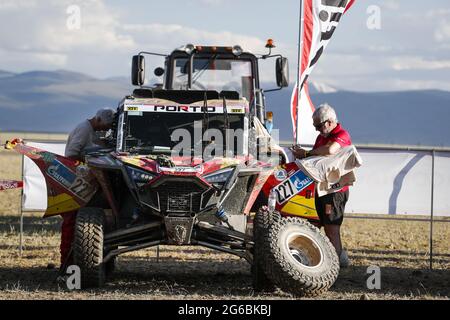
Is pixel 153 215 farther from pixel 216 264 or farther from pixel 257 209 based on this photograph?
pixel 216 264

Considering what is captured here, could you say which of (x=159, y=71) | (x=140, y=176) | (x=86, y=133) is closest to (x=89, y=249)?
(x=140, y=176)

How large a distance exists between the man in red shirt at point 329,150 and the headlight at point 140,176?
248cm

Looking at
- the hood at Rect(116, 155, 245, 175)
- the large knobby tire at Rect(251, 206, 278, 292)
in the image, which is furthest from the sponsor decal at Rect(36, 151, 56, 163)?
the large knobby tire at Rect(251, 206, 278, 292)

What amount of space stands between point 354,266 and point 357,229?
603 cm

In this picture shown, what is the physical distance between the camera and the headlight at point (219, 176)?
10.5m

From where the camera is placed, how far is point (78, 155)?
12578mm

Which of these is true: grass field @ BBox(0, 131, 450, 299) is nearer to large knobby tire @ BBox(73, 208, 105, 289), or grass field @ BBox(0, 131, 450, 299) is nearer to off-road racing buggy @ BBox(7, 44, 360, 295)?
large knobby tire @ BBox(73, 208, 105, 289)

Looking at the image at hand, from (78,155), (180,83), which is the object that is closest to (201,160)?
(78,155)

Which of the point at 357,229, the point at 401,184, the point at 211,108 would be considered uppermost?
the point at 211,108

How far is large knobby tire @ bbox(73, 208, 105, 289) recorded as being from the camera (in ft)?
34.6

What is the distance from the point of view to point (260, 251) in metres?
10.4

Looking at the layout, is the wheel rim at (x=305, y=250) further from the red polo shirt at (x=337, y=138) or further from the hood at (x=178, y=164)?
the red polo shirt at (x=337, y=138)

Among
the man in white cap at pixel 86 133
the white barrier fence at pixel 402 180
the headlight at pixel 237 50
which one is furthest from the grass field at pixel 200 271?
the headlight at pixel 237 50

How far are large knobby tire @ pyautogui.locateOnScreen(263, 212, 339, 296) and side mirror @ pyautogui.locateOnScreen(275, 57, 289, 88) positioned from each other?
13.2ft
